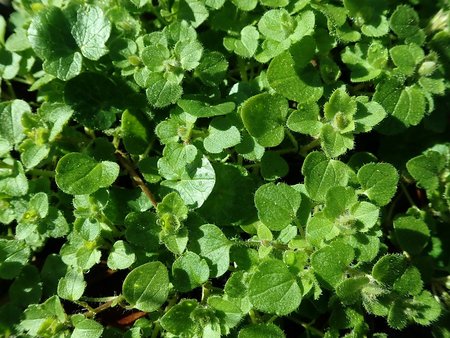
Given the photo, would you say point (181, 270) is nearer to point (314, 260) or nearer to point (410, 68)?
point (314, 260)

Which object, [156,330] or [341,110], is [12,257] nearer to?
[156,330]

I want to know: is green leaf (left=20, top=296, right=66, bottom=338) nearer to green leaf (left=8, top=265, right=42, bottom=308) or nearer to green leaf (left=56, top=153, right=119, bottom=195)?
green leaf (left=8, top=265, right=42, bottom=308)

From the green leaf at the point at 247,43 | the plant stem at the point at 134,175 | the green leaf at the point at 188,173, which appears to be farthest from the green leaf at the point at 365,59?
the plant stem at the point at 134,175

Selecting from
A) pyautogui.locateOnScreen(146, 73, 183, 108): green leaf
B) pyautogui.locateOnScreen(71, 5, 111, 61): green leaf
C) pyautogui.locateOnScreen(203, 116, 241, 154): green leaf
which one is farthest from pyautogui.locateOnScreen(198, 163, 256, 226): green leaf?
pyautogui.locateOnScreen(71, 5, 111, 61): green leaf

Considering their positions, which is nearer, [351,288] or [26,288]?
[351,288]

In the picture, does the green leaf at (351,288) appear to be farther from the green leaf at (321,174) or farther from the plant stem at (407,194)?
the plant stem at (407,194)

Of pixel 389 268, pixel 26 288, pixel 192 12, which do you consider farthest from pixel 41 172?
pixel 389 268
